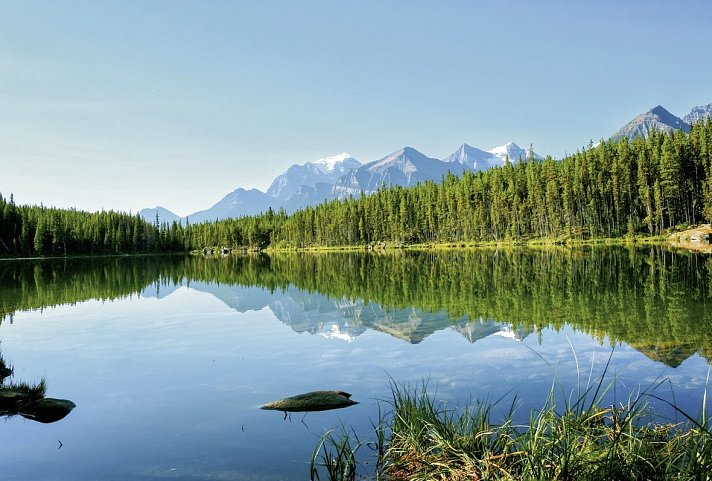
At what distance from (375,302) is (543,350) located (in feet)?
46.4

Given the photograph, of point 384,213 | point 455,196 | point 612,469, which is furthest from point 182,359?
point 384,213

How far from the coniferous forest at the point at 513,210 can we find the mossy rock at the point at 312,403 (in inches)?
3700

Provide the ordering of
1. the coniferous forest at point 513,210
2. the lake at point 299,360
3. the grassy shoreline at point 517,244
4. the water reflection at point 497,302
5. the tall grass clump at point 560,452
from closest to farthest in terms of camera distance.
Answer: the tall grass clump at point 560,452
the lake at point 299,360
the water reflection at point 497,302
the grassy shoreline at point 517,244
the coniferous forest at point 513,210

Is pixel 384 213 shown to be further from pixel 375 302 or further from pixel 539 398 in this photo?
pixel 539 398

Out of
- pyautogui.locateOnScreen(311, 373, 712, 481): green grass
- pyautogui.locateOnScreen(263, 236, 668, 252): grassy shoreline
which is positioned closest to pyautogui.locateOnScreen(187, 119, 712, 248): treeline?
pyautogui.locateOnScreen(263, 236, 668, 252): grassy shoreline

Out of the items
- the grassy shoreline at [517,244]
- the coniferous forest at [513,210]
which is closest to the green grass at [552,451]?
the grassy shoreline at [517,244]

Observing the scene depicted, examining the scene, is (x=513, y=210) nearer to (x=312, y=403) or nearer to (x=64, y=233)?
(x=312, y=403)

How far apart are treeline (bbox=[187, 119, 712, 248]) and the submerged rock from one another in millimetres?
99128

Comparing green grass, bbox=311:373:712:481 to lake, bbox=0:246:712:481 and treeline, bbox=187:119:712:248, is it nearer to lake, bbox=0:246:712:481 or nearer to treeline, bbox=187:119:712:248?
lake, bbox=0:246:712:481

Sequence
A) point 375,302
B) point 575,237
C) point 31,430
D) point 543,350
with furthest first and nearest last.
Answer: point 575,237 < point 375,302 < point 543,350 < point 31,430

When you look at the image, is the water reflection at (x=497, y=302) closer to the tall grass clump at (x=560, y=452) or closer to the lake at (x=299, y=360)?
the lake at (x=299, y=360)

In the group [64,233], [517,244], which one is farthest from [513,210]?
[64,233]

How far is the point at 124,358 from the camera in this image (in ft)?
59.7

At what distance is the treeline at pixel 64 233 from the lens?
147 metres
